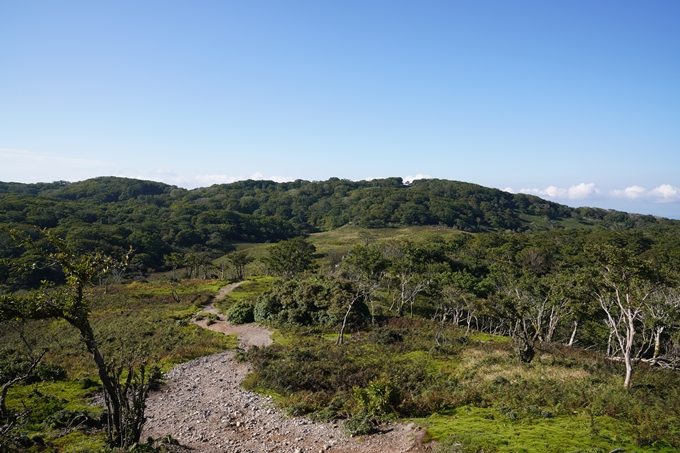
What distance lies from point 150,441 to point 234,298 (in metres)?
35.6

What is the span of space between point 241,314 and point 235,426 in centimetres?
2152

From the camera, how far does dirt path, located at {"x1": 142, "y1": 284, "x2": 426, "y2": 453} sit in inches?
533

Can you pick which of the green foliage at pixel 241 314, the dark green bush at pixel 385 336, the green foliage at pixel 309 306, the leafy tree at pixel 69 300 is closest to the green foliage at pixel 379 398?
the leafy tree at pixel 69 300

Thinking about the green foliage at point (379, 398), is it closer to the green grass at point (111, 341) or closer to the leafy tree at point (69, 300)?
the leafy tree at point (69, 300)

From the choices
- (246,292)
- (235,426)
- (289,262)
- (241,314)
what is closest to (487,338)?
(241,314)

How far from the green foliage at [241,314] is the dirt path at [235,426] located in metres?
14.6

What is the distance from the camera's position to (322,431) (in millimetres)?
14609

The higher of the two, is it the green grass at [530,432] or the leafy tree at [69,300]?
the leafy tree at [69,300]

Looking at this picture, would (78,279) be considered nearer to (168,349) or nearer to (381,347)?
(168,349)

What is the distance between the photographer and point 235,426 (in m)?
15.5

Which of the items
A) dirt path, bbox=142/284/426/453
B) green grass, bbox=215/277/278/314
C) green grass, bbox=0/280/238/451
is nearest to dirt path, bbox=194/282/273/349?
green grass, bbox=0/280/238/451

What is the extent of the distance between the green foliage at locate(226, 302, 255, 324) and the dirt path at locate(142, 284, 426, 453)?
48.0 ft

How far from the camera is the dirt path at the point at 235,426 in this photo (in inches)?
533

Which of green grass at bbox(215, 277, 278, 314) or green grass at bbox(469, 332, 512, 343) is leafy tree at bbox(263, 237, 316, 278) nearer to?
green grass at bbox(215, 277, 278, 314)
